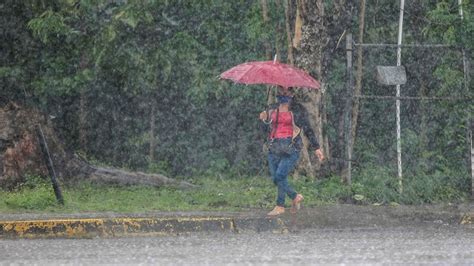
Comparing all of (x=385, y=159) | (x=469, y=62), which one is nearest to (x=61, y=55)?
(x=385, y=159)

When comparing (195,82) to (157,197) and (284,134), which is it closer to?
(157,197)

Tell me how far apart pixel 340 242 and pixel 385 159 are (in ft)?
20.8

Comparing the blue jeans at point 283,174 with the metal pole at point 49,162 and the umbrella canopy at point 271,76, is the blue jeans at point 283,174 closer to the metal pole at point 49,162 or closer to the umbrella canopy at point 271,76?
the umbrella canopy at point 271,76

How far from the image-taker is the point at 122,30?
16328 mm

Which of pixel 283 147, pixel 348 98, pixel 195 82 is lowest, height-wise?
pixel 283 147

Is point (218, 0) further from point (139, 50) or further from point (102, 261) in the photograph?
point (102, 261)

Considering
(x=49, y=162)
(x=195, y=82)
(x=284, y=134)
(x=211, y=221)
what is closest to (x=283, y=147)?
(x=284, y=134)

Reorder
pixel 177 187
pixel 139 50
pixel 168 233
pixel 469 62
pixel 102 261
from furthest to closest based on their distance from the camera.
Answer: pixel 139 50
pixel 177 187
pixel 469 62
pixel 168 233
pixel 102 261

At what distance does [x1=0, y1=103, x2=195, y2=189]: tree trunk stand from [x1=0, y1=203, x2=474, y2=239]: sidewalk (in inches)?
128

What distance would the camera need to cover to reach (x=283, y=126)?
12.1 m

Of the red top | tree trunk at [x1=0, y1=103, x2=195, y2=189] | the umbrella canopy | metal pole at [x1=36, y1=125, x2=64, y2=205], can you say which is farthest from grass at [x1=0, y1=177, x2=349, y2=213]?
the umbrella canopy

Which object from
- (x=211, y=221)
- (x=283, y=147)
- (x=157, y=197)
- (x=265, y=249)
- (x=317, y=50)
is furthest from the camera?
(x=317, y=50)

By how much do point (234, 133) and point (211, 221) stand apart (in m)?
7.58

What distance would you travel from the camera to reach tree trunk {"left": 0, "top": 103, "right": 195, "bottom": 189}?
589 inches
